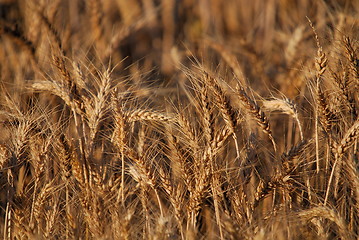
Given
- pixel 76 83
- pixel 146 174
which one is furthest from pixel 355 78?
pixel 76 83

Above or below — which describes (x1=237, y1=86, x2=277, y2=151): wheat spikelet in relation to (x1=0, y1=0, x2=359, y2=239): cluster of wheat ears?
above

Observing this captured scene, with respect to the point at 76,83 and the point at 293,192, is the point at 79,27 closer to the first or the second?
the point at 76,83

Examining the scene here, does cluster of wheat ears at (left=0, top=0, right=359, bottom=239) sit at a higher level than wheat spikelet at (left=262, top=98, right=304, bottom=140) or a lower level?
lower

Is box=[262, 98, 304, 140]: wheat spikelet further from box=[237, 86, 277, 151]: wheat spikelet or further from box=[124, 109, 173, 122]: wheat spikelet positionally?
box=[124, 109, 173, 122]: wheat spikelet

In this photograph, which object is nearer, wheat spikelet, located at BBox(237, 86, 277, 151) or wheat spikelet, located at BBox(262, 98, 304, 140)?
wheat spikelet, located at BBox(237, 86, 277, 151)

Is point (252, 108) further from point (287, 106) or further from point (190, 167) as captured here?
point (190, 167)

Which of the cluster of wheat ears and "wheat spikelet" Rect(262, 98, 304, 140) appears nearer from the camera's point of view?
the cluster of wheat ears

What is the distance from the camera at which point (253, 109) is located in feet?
6.09

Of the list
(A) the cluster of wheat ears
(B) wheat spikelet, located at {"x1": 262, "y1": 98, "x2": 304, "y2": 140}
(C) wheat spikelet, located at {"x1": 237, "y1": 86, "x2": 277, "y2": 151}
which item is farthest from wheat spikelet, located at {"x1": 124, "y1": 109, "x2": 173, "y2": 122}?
(B) wheat spikelet, located at {"x1": 262, "y1": 98, "x2": 304, "y2": 140}

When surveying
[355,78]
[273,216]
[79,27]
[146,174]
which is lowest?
[273,216]

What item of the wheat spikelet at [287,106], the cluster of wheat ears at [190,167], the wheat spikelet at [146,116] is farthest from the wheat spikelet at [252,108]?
the wheat spikelet at [146,116]

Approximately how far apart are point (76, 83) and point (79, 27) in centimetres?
243

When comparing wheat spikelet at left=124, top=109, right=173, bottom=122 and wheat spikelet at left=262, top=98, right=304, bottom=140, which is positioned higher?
wheat spikelet at left=262, top=98, right=304, bottom=140

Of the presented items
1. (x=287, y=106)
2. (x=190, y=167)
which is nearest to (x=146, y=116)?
(x=190, y=167)
